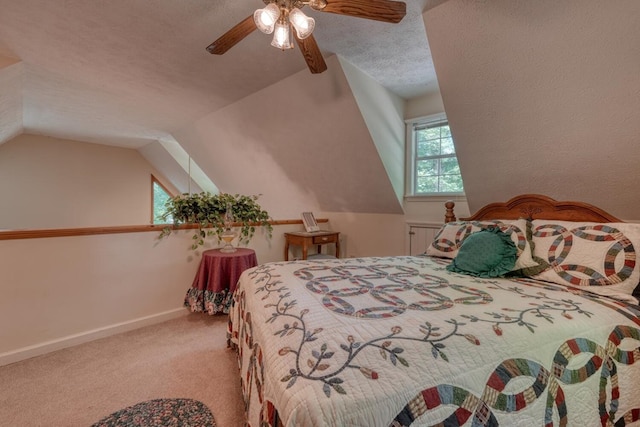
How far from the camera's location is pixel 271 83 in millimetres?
3004

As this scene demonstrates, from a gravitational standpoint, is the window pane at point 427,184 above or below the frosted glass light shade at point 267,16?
below

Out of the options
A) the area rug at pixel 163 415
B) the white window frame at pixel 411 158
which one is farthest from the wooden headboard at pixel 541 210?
the area rug at pixel 163 415

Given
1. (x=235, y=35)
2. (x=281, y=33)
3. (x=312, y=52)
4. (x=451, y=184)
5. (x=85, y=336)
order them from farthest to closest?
(x=451, y=184), (x=85, y=336), (x=312, y=52), (x=235, y=35), (x=281, y=33)

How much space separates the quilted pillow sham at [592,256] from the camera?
1.47m

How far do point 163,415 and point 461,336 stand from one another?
4.96 ft

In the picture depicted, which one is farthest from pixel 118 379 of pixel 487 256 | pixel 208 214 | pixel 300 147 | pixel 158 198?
pixel 158 198

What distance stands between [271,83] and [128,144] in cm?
438

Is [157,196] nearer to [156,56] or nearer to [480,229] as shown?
[156,56]

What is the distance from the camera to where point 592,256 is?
159 cm

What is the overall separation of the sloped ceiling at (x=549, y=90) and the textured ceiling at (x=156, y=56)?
397 millimetres

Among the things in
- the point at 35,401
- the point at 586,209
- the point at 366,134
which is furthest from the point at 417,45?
the point at 35,401

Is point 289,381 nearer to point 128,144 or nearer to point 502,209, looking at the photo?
point 502,209

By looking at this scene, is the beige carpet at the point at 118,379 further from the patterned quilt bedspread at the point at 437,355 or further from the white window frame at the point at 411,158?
the white window frame at the point at 411,158

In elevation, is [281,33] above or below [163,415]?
above
